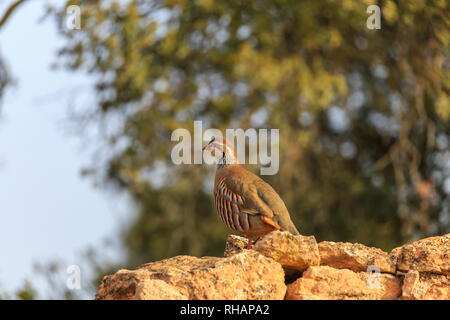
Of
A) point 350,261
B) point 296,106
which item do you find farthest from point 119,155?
point 350,261

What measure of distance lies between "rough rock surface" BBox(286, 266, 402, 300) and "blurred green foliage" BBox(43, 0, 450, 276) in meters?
6.72

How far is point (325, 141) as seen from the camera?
15844mm

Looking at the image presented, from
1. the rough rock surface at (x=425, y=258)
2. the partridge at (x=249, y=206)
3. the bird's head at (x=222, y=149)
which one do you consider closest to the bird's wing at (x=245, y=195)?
the partridge at (x=249, y=206)

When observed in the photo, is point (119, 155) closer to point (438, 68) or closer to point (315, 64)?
point (315, 64)

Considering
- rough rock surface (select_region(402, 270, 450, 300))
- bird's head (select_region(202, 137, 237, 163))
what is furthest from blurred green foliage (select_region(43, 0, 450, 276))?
rough rock surface (select_region(402, 270, 450, 300))

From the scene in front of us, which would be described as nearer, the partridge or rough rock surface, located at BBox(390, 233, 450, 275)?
rough rock surface, located at BBox(390, 233, 450, 275)

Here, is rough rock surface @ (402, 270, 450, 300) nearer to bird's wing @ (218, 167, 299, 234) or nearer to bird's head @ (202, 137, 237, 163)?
bird's wing @ (218, 167, 299, 234)

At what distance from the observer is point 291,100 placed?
45.7 ft

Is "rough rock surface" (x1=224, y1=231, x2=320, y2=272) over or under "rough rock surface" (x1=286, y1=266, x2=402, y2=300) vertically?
over

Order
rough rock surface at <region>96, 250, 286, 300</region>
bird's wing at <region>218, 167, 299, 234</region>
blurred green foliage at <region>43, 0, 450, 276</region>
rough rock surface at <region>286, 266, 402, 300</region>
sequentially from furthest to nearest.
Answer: blurred green foliage at <region>43, 0, 450, 276</region> → bird's wing at <region>218, 167, 299, 234</region> → rough rock surface at <region>286, 266, 402, 300</region> → rough rock surface at <region>96, 250, 286, 300</region>

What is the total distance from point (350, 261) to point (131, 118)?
8524 mm

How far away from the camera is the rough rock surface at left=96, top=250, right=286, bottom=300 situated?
4059 mm

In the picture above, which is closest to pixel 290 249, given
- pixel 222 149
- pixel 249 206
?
pixel 249 206

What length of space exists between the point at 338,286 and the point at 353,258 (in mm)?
420
